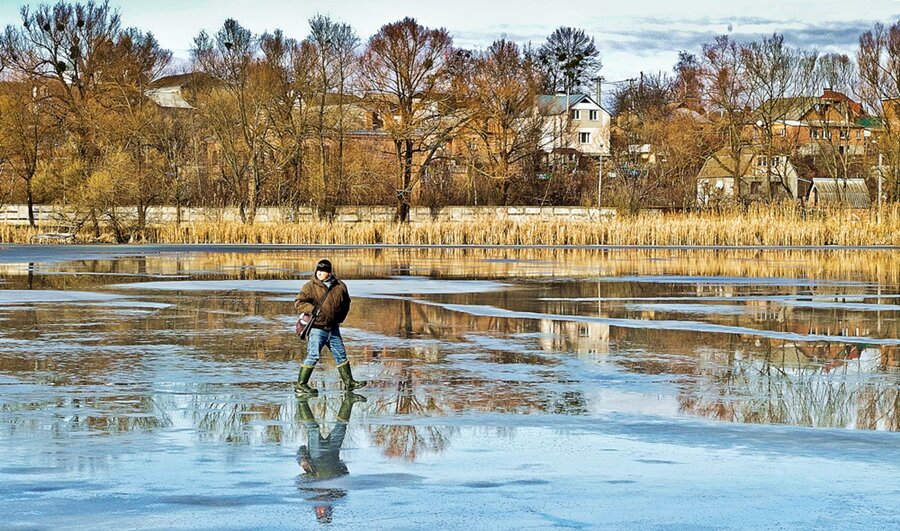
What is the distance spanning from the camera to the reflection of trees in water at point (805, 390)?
9.94 meters

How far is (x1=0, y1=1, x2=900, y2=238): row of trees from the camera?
207ft

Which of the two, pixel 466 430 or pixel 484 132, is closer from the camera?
pixel 466 430

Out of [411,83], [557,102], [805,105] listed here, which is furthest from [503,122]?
[805,105]

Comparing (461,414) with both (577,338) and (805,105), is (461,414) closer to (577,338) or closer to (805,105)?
(577,338)

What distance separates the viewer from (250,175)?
67.1m

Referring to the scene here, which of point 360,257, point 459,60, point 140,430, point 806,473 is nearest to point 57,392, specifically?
point 140,430

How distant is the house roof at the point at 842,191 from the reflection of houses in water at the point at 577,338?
6602cm

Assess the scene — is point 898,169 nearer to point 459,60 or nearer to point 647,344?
point 459,60

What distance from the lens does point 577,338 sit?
615 inches

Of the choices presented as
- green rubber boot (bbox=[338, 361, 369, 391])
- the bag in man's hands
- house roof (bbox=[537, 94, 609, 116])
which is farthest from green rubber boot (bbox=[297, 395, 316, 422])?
house roof (bbox=[537, 94, 609, 116])

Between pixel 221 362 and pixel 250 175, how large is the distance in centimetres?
5493

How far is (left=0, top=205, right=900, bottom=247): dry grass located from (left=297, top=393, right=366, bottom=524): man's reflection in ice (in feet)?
129

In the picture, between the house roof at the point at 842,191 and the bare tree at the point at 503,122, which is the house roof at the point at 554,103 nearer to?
the bare tree at the point at 503,122

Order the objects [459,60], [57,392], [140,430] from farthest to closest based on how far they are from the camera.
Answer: [459,60]
[57,392]
[140,430]
